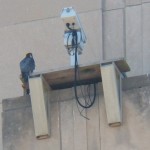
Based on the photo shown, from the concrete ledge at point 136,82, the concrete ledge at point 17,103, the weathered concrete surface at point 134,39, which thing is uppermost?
the weathered concrete surface at point 134,39

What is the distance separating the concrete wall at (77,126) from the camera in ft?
38.7

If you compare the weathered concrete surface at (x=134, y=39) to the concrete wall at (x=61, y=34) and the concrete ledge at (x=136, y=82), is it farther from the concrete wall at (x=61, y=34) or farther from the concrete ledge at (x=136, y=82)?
the concrete ledge at (x=136, y=82)

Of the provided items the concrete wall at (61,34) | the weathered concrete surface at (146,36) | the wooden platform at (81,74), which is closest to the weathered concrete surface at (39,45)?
the concrete wall at (61,34)

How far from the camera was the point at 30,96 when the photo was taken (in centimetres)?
1228

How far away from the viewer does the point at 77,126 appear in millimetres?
12078

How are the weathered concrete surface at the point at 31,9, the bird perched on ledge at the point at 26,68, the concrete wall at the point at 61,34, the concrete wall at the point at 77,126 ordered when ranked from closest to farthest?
the concrete wall at the point at 77,126, the bird perched on ledge at the point at 26,68, the concrete wall at the point at 61,34, the weathered concrete surface at the point at 31,9

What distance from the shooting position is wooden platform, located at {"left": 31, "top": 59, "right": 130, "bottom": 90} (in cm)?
1217

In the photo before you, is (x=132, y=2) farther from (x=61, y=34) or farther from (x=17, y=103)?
(x=17, y=103)

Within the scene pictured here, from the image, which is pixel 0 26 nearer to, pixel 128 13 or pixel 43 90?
pixel 128 13

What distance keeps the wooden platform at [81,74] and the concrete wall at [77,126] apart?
16cm

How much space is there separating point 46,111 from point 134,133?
1146 millimetres

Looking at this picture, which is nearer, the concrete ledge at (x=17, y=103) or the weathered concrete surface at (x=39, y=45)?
the concrete ledge at (x=17, y=103)


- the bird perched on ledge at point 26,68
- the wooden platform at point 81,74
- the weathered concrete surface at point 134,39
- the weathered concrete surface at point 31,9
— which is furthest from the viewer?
the weathered concrete surface at point 31,9

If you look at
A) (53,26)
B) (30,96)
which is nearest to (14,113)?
(30,96)
